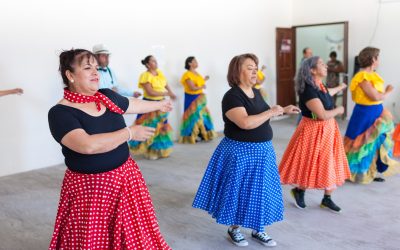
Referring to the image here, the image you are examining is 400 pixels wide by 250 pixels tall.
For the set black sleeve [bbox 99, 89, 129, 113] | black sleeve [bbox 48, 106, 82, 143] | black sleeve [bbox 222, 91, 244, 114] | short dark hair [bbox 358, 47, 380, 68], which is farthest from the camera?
short dark hair [bbox 358, 47, 380, 68]

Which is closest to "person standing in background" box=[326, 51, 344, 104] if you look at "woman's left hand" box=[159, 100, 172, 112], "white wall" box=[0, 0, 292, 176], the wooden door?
the wooden door

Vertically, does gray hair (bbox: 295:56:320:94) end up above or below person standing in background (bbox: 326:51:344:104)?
above

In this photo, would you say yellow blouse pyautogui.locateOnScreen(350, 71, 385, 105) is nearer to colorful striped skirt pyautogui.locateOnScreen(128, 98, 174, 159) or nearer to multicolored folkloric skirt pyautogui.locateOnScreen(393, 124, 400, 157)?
multicolored folkloric skirt pyautogui.locateOnScreen(393, 124, 400, 157)

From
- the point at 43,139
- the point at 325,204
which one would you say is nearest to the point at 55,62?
the point at 43,139

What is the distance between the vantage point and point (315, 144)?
133 inches

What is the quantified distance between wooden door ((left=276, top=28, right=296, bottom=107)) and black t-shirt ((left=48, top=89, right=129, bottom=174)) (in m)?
7.15

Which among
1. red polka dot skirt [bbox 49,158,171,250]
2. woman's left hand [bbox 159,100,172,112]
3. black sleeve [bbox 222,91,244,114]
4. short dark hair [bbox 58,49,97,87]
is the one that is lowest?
red polka dot skirt [bbox 49,158,171,250]

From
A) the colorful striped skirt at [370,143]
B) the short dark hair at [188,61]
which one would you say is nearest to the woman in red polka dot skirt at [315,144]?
the colorful striped skirt at [370,143]

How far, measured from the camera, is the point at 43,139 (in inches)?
210

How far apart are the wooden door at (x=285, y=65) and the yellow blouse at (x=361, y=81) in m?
4.71

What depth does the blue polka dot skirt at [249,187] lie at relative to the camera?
8.78ft

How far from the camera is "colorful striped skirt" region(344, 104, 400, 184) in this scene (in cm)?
405

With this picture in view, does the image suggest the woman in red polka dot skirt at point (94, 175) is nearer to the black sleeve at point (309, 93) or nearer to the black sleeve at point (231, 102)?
the black sleeve at point (231, 102)

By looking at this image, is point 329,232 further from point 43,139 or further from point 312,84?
point 43,139
